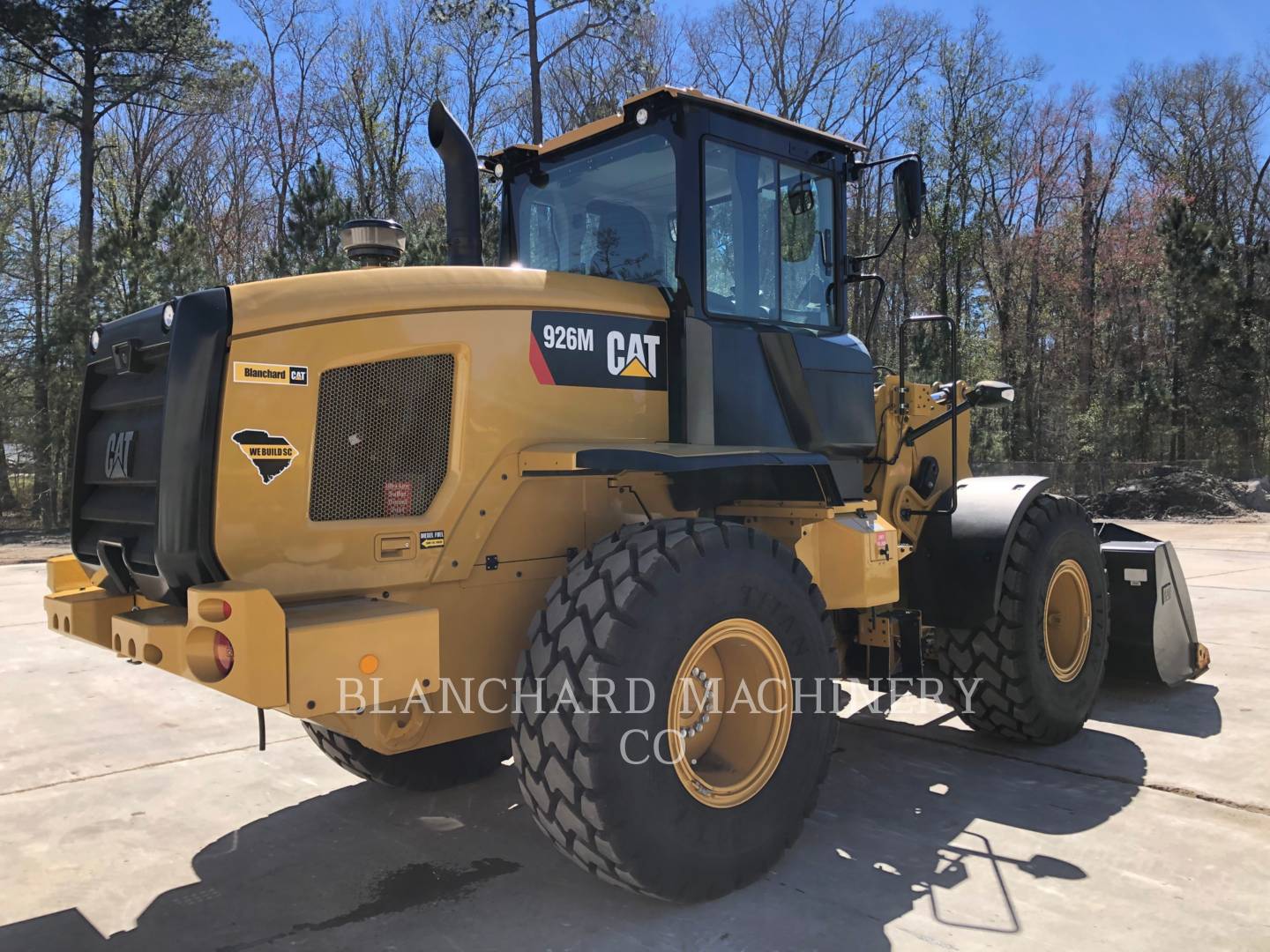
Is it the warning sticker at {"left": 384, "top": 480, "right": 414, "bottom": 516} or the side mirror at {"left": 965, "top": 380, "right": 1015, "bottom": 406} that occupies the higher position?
the side mirror at {"left": 965, "top": 380, "right": 1015, "bottom": 406}

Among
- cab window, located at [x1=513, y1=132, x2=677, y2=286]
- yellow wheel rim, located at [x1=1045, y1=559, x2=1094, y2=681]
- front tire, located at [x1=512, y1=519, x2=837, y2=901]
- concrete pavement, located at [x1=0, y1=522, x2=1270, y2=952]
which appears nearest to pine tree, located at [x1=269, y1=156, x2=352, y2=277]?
concrete pavement, located at [x1=0, y1=522, x2=1270, y2=952]

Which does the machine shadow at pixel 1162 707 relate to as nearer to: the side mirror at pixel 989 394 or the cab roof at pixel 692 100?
the side mirror at pixel 989 394

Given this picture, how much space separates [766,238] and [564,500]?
1.54 m

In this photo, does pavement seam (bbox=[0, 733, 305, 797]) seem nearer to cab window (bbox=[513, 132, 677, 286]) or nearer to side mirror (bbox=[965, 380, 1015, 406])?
cab window (bbox=[513, 132, 677, 286])

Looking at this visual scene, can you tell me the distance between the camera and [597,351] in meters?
3.69

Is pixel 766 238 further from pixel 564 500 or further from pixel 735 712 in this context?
pixel 735 712

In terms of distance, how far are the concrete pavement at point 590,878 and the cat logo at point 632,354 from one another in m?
1.87

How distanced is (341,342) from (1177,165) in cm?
3823

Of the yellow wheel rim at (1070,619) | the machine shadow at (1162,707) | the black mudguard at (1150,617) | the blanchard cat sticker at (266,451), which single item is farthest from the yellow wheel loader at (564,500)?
the black mudguard at (1150,617)

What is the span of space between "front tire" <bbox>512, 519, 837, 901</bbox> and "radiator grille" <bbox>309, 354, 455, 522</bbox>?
60 centimetres

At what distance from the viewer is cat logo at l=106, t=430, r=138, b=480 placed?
332cm

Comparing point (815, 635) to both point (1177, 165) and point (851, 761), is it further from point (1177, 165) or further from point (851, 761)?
point (1177, 165)

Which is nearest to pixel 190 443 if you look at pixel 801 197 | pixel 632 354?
pixel 632 354

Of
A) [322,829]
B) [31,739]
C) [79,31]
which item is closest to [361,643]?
[322,829]
